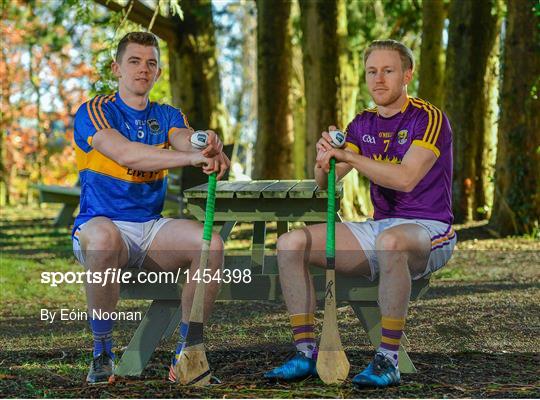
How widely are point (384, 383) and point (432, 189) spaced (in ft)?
2.94

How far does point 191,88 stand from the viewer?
15914 mm

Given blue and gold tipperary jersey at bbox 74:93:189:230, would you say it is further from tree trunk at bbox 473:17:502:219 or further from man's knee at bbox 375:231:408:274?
tree trunk at bbox 473:17:502:219

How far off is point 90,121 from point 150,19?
375 inches

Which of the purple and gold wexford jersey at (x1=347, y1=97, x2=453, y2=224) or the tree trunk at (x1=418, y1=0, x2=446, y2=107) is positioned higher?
the tree trunk at (x1=418, y1=0, x2=446, y2=107)

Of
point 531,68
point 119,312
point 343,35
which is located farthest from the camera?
point 343,35

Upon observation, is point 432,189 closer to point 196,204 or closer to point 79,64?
point 196,204

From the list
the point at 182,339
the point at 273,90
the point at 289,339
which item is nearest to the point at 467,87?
the point at 273,90

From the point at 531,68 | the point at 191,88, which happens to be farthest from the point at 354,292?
the point at 191,88

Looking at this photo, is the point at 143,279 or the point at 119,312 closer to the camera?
the point at 143,279

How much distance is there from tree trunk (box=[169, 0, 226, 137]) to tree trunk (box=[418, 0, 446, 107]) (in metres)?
3.08

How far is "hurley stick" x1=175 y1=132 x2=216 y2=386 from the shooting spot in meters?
4.46

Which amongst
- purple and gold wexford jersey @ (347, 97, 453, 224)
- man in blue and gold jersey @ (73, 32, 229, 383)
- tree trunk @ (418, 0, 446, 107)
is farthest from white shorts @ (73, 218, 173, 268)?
tree trunk @ (418, 0, 446, 107)

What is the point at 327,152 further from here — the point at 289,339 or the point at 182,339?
the point at 289,339

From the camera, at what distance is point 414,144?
4.66 meters
